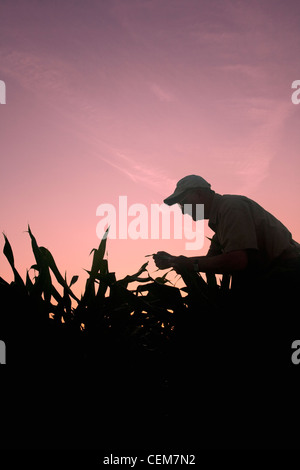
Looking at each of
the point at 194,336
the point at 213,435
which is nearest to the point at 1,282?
the point at 194,336

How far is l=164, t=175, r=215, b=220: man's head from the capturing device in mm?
2627

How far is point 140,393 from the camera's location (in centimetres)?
132

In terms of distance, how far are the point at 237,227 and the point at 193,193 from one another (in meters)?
0.59

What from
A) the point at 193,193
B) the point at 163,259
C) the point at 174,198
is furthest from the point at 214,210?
the point at 163,259

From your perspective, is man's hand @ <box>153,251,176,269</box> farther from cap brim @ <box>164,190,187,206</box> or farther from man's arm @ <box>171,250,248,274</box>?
cap brim @ <box>164,190,187,206</box>

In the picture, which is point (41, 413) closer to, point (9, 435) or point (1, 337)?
point (9, 435)

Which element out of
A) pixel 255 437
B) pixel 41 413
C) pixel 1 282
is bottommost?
pixel 255 437

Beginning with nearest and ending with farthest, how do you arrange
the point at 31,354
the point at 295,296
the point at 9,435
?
the point at 9,435
the point at 31,354
the point at 295,296

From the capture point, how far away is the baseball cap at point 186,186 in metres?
2.64

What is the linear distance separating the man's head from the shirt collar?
6 centimetres

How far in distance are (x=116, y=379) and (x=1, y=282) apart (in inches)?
22.4

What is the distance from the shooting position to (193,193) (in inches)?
105

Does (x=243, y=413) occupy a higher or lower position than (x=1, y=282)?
lower

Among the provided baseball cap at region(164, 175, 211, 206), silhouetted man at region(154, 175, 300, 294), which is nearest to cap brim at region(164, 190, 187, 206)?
baseball cap at region(164, 175, 211, 206)
